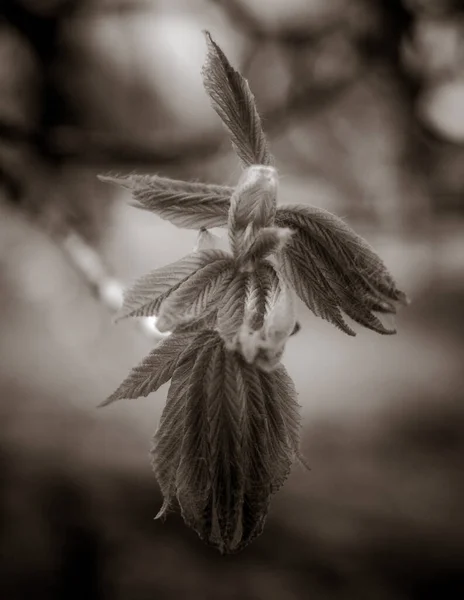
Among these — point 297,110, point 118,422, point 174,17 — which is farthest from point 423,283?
point 174,17

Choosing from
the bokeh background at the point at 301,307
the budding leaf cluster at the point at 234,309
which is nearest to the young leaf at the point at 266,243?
the budding leaf cluster at the point at 234,309

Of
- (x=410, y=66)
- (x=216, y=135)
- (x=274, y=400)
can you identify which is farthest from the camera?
(x=410, y=66)

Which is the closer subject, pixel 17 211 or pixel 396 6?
pixel 17 211

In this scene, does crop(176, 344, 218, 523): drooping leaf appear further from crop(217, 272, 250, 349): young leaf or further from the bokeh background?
the bokeh background

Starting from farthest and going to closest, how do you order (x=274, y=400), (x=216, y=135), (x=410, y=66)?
1. (x=410, y=66)
2. (x=216, y=135)
3. (x=274, y=400)

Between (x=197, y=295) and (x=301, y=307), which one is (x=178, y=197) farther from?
(x=301, y=307)

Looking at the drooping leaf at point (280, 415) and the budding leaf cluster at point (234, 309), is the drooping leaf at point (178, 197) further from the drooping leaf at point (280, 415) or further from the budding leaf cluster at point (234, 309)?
the drooping leaf at point (280, 415)

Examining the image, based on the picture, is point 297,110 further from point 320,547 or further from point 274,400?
point 274,400
